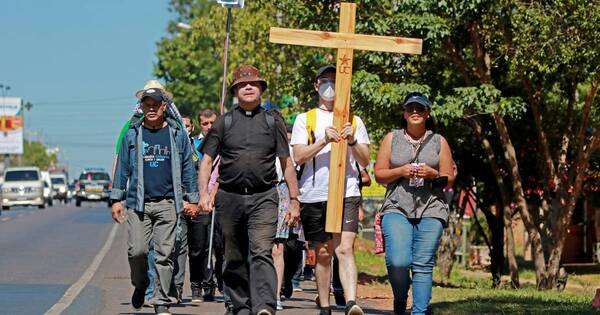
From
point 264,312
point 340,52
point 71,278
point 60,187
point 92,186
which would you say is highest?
point 340,52

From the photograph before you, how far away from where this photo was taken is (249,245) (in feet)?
34.2

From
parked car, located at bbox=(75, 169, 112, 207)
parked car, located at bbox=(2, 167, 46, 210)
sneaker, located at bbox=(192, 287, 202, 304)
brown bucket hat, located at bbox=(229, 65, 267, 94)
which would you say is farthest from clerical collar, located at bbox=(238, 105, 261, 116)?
parked car, located at bbox=(75, 169, 112, 207)

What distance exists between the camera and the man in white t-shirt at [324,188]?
1093cm

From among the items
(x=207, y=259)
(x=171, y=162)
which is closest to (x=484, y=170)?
(x=207, y=259)

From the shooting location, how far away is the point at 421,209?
34.8ft

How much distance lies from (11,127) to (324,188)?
11489 centimetres

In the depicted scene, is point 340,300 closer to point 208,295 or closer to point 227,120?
point 208,295

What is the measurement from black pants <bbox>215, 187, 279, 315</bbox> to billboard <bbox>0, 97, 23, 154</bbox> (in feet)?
Result: 374

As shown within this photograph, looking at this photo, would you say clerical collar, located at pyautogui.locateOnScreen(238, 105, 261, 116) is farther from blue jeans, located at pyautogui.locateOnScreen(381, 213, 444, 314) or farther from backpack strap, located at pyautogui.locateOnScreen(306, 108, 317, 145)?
blue jeans, located at pyautogui.locateOnScreen(381, 213, 444, 314)

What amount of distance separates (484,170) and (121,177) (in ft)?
43.9

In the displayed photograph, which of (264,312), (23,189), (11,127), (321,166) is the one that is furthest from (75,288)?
(11,127)

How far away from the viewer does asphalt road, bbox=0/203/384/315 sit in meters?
13.1

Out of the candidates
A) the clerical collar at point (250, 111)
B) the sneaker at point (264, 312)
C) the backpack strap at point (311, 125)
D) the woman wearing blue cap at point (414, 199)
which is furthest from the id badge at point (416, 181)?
the sneaker at point (264, 312)

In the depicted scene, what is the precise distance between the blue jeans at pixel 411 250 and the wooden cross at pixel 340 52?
42cm
